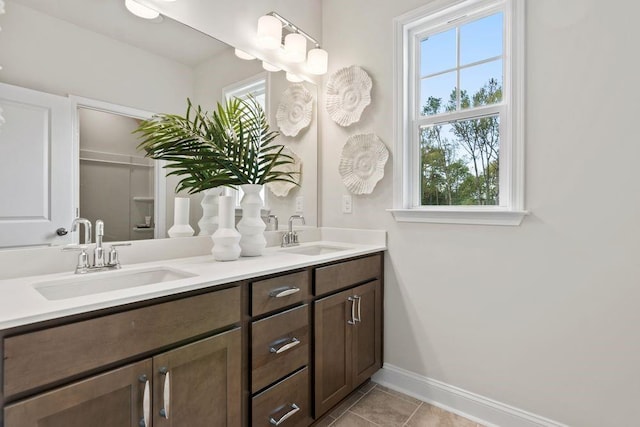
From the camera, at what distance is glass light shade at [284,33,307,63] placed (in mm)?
2192

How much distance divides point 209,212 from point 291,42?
1.26m

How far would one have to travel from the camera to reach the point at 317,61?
235 centimetres

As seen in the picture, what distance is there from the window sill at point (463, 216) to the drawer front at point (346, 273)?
1.06 feet

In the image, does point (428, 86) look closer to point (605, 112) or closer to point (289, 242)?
point (605, 112)

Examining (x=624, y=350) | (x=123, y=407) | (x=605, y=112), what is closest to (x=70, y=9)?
(x=123, y=407)

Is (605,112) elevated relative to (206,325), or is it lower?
elevated

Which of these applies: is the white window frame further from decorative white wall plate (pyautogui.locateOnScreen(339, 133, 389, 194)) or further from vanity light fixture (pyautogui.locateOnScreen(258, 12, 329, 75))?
vanity light fixture (pyautogui.locateOnScreen(258, 12, 329, 75))

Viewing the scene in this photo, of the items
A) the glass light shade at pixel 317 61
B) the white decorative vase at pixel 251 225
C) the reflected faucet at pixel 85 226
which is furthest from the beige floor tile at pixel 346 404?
the glass light shade at pixel 317 61

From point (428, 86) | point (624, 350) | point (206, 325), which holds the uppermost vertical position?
point (428, 86)

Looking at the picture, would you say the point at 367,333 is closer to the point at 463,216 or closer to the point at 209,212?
the point at 463,216

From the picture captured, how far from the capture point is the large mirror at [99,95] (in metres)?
1.22

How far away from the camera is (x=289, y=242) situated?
7.23 feet

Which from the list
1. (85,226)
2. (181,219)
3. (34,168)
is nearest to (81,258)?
(85,226)

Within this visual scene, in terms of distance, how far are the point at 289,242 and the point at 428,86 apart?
1.33 meters
